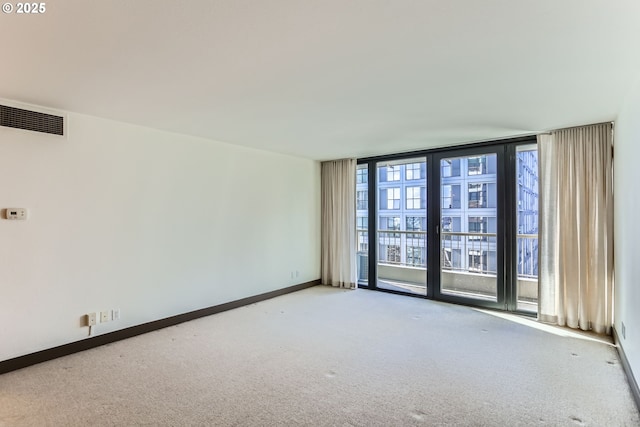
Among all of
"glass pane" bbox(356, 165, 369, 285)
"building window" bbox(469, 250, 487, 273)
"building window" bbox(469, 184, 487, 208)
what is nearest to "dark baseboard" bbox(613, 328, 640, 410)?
"building window" bbox(469, 250, 487, 273)

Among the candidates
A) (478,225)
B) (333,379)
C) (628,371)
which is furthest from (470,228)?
(333,379)

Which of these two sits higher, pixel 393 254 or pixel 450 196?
pixel 450 196

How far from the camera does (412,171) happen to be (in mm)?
5594

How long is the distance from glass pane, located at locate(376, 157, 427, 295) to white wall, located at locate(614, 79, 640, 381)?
95.1 inches

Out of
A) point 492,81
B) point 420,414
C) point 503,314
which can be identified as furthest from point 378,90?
point 503,314

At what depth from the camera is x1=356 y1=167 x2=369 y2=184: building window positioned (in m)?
6.13

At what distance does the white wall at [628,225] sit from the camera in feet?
8.22

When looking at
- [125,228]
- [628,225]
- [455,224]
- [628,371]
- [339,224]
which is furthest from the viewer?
[339,224]

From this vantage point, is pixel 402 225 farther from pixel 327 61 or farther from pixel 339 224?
pixel 327 61

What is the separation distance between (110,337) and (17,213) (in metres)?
1.49

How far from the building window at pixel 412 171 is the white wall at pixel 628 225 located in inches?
98.0

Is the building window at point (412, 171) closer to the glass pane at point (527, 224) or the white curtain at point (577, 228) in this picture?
the glass pane at point (527, 224)

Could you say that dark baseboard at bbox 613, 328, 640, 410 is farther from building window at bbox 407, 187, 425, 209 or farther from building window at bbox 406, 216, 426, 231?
building window at bbox 407, 187, 425, 209

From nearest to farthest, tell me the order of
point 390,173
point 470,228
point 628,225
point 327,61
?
1. point 327,61
2. point 628,225
3. point 470,228
4. point 390,173
